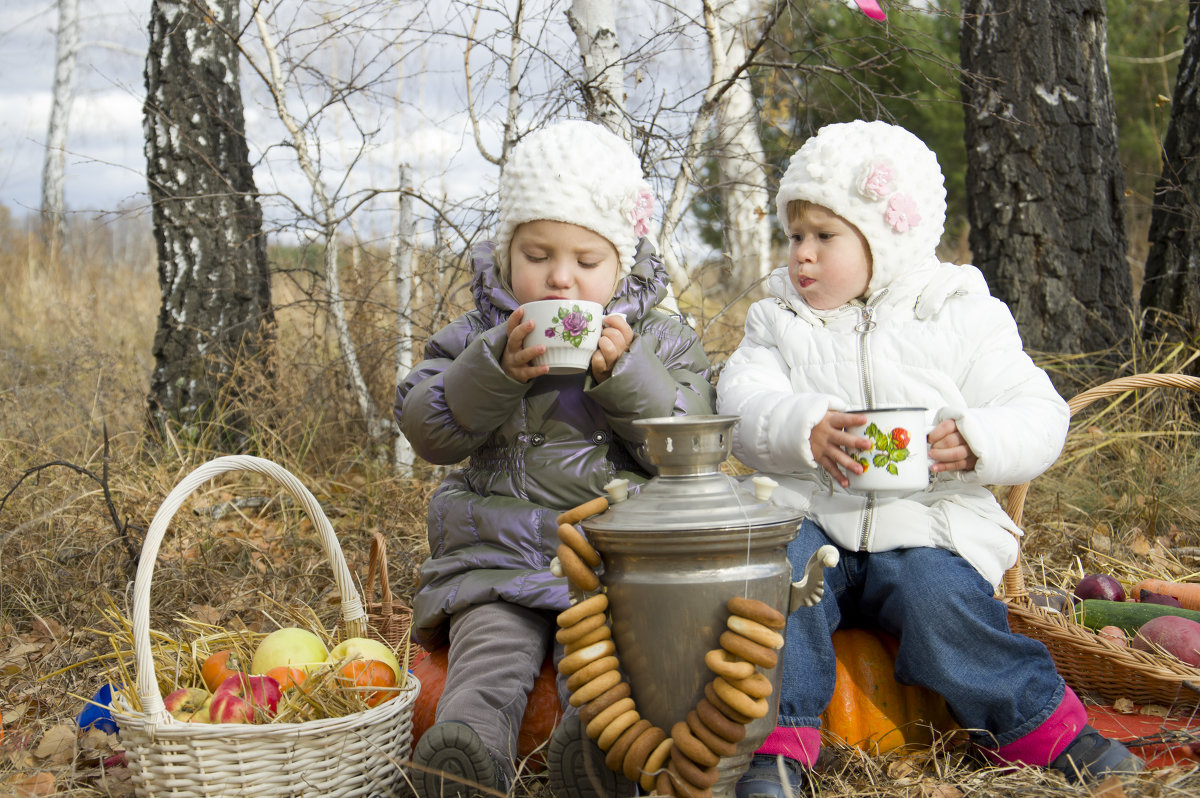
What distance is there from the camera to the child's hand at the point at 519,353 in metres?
2.15

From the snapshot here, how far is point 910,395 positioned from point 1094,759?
873mm

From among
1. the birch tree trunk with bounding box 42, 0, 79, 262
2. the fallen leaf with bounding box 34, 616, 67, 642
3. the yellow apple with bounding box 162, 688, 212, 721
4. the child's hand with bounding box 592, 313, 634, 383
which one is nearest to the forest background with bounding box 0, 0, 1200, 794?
the fallen leaf with bounding box 34, 616, 67, 642

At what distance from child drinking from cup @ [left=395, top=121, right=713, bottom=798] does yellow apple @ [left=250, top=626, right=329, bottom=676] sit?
0.99 feet

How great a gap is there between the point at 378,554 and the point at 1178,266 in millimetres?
3952

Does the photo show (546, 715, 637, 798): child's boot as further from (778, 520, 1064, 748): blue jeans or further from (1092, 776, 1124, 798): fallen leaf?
(1092, 776, 1124, 798): fallen leaf

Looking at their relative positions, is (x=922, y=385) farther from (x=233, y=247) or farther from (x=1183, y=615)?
(x=233, y=247)

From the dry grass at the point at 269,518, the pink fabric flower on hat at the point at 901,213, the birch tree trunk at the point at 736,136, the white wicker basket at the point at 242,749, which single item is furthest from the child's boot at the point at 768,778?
the birch tree trunk at the point at 736,136

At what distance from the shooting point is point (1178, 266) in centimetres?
460

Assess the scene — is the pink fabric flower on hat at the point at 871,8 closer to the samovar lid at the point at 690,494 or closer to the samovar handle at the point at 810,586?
the samovar lid at the point at 690,494

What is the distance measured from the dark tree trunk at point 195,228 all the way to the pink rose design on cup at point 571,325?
3.01 m

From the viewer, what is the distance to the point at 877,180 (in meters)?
2.31

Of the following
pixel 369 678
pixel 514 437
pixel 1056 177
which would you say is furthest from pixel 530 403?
pixel 1056 177

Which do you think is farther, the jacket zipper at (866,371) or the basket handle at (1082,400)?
the basket handle at (1082,400)

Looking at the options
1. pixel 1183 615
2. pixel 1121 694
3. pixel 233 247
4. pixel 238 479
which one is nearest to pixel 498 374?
pixel 1121 694
